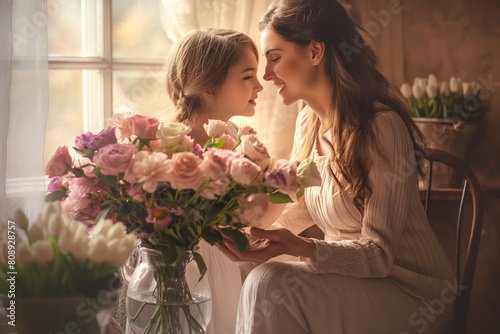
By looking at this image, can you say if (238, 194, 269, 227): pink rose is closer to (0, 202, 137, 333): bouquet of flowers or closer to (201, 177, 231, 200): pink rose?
(201, 177, 231, 200): pink rose

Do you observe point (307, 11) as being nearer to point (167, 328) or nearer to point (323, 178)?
point (323, 178)

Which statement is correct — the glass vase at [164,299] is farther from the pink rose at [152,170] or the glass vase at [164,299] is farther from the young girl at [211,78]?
the young girl at [211,78]

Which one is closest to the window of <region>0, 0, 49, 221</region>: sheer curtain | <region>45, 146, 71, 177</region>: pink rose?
<region>0, 0, 49, 221</region>: sheer curtain

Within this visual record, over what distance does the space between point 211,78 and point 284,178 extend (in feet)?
2.76

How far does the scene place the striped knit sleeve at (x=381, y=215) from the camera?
1.31 m

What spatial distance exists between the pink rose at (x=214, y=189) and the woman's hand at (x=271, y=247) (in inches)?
9.8

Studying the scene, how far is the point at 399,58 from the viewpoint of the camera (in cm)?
241

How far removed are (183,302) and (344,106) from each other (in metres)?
0.74

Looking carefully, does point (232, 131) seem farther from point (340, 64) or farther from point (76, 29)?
point (76, 29)

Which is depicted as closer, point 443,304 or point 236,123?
point 443,304

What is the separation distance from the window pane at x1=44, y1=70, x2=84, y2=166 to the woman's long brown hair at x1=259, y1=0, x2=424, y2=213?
89 cm

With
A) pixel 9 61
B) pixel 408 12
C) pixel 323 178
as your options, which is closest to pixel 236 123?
pixel 323 178

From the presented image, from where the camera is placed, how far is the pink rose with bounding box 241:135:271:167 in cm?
101

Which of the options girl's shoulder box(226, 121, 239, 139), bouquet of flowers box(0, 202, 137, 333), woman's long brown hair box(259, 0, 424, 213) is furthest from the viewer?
girl's shoulder box(226, 121, 239, 139)
